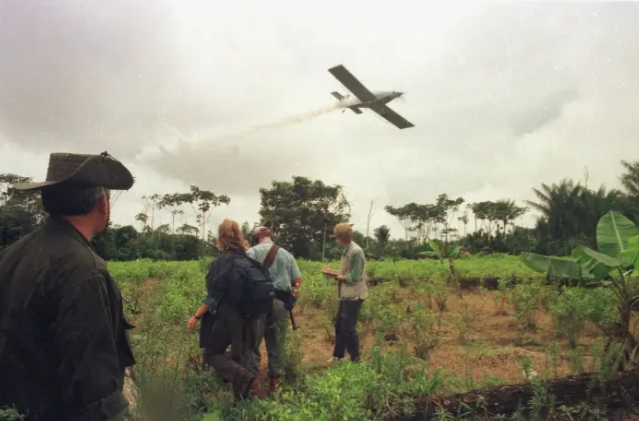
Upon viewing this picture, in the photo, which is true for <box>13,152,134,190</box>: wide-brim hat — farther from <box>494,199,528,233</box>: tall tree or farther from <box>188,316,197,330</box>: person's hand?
<box>494,199,528,233</box>: tall tree

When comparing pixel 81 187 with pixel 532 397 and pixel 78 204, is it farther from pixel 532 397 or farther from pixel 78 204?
pixel 532 397

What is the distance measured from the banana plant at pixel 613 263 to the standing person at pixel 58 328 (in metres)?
4.52

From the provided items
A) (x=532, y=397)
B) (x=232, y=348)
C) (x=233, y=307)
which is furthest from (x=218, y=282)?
(x=532, y=397)

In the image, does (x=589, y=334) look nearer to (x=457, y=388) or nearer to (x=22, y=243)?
(x=457, y=388)

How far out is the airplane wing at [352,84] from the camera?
777 centimetres

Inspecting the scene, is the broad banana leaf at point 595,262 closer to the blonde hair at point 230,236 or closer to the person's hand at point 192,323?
the blonde hair at point 230,236

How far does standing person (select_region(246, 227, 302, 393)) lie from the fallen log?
141 cm

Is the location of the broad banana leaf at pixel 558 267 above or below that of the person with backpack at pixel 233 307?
above

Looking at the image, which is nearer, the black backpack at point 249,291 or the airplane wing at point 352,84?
the black backpack at point 249,291

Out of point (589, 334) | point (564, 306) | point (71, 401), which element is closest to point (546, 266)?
point (564, 306)

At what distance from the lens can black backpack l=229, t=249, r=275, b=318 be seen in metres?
3.85

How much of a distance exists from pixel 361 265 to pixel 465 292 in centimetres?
708

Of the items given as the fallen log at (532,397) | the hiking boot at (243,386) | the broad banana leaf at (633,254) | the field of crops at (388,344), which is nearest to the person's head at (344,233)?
the field of crops at (388,344)

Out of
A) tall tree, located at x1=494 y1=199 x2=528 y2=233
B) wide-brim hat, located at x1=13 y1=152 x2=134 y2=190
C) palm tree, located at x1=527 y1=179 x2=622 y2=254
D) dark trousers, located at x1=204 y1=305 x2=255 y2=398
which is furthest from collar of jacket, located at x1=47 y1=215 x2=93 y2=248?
tall tree, located at x1=494 y1=199 x2=528 y2=233
